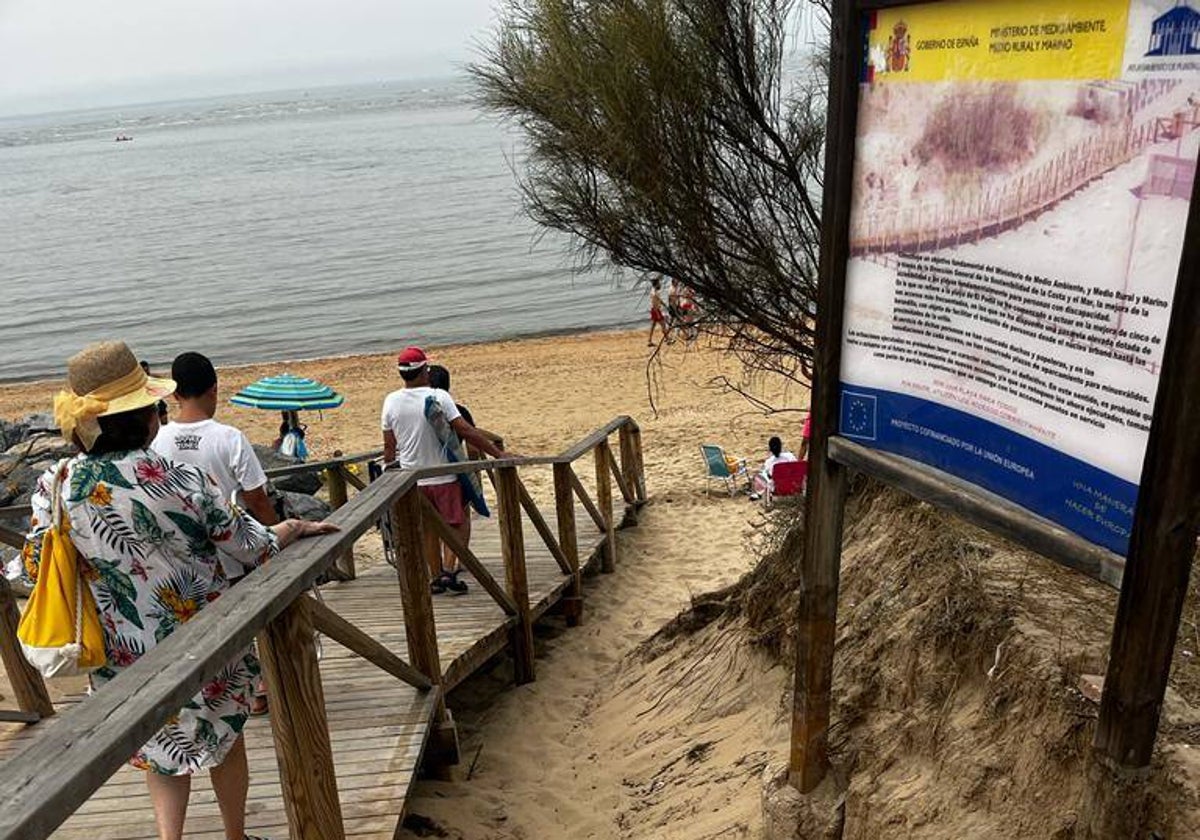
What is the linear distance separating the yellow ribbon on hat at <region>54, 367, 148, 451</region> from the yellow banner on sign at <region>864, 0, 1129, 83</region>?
210cm

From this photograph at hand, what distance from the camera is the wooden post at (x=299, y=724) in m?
2.60

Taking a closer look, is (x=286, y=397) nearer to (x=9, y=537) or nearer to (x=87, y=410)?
(x=9, y=537)

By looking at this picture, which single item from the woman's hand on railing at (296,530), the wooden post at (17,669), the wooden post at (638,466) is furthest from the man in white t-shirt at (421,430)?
the wooden post at (638,466)

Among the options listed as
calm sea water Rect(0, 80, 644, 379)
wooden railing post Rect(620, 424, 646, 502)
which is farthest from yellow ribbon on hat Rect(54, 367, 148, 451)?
calm sea water Rect(0, 80, 644, 379)

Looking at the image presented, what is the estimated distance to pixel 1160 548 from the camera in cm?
184

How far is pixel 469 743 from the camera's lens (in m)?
5.02

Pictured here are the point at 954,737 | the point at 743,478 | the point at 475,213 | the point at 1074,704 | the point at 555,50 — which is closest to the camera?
the point at 1074,704

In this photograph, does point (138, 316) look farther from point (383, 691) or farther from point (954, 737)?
point (954, 737)

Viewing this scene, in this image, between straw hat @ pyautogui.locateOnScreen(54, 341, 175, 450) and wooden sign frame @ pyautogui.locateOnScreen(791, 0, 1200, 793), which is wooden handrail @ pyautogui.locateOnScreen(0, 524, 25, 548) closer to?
straw hat @ pyautogui.locateOnScreen(54, 341, 175, 450)

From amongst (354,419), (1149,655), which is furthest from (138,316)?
(1149,655)

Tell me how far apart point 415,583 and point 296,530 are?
1.19 metres

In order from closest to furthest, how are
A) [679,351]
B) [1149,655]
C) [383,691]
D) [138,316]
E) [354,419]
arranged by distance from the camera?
[1149,655], [383,691], [354,419], [679,351], [138,316]

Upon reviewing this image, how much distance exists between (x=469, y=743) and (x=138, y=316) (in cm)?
2593

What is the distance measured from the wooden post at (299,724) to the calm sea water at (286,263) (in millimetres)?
8520
